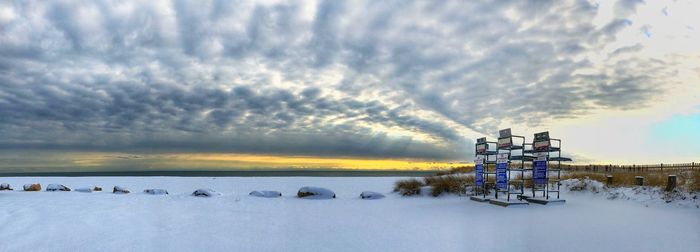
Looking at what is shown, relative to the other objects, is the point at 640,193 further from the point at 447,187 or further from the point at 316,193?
the point at 316,193

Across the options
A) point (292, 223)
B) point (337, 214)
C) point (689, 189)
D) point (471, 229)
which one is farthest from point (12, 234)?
point (689, 189)

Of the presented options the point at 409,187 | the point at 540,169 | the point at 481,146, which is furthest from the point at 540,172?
the point at 409,187

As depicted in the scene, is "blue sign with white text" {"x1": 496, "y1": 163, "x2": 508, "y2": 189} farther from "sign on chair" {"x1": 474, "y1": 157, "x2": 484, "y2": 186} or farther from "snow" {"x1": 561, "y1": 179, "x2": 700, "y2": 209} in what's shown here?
"snow" {"x1": 561, "y1": 179, "x2": 700, "y2": 209}

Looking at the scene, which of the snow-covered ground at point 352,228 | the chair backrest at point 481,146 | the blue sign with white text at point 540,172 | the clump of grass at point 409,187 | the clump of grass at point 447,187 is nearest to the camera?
the snow-covered ground at point 352,228

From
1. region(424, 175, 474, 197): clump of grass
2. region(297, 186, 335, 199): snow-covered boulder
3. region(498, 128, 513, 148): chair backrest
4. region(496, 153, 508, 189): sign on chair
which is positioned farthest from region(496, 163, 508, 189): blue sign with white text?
region(297, 186, 335, 199): snow-covered boulder

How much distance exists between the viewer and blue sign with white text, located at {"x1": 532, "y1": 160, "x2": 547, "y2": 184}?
22.2 metres

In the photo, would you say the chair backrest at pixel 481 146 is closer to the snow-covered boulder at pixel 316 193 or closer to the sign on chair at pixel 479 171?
the sign on chair at pixel 479 171

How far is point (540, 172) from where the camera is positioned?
886 inches

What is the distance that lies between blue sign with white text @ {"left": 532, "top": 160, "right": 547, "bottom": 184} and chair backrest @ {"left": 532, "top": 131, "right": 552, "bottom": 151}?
67cm

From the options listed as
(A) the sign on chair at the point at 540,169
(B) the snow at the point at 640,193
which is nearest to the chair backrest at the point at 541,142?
(A) the sign on chair at the point at 540,169

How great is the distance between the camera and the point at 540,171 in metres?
22.5

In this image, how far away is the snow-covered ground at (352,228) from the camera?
10.5 meters

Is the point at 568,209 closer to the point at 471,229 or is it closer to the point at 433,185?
the point at 471,229

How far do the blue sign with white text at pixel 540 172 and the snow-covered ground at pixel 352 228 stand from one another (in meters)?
2.55
